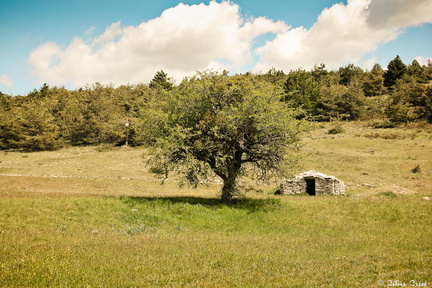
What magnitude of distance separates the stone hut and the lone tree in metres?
12.1

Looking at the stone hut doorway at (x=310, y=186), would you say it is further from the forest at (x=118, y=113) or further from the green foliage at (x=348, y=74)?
the green foliage at (x=348, y=74)

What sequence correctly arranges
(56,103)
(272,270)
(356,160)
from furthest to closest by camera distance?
(56,103)
(356,160)
(272,270)

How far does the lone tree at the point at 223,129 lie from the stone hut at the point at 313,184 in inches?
474

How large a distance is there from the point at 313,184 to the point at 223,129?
1844 cm

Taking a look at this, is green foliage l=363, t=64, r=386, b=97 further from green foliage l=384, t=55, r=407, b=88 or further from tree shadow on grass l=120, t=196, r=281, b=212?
tree shadow on grass l=120, t=196, r=281, b=212

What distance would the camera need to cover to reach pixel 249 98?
24.5 meters

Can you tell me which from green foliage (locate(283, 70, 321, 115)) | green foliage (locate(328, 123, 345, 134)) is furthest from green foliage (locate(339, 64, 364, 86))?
green foliage (locate(328, 123, 345, 134))

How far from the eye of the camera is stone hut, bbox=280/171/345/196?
35500mm

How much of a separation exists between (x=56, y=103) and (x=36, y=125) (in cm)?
2120

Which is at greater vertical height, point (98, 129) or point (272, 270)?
point (98, 129)

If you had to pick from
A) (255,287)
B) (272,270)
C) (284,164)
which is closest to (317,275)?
(272,270)

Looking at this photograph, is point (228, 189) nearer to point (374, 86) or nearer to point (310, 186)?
point (310, 186)

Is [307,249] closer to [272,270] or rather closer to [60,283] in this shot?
[272,270]

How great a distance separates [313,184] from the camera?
1486 inches
